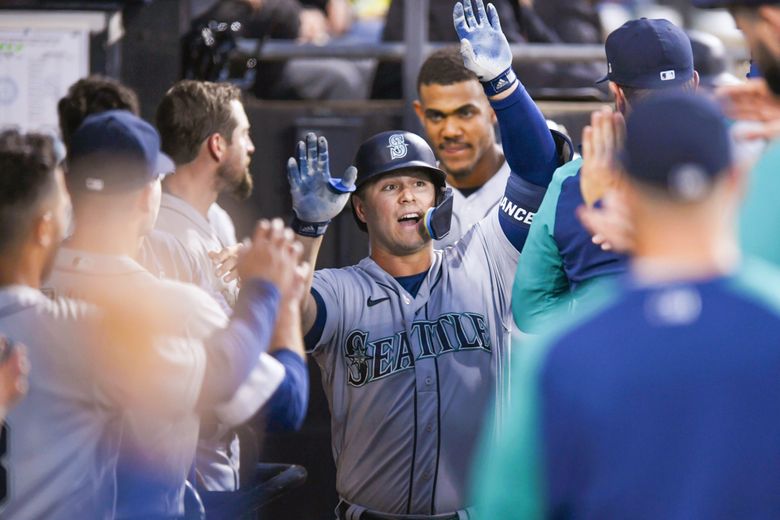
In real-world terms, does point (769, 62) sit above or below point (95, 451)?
above

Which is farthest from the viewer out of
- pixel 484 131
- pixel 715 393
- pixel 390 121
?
pixel 390 121

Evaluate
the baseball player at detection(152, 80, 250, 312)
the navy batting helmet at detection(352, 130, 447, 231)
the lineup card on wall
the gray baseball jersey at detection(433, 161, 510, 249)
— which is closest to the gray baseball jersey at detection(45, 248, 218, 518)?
the navy batting helmet at detection(352, 130, 447, 231)

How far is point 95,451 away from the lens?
9.55ft

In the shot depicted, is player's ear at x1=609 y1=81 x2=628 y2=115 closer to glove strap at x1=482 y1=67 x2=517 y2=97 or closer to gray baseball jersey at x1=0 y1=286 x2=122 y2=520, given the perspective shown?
glove strap at x1=482 y1=67 x2=517 y2=97

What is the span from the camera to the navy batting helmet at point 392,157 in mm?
4316

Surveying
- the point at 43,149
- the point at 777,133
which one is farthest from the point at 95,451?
the point at 777,133

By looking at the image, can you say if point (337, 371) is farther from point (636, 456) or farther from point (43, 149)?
point (636, 456)

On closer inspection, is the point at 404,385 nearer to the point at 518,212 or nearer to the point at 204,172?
the point at 518,212

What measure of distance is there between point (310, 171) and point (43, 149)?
1063mm

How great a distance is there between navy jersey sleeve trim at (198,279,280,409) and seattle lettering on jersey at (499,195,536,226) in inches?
54.3

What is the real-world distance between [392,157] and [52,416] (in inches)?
70.6

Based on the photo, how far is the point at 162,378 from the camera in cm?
289

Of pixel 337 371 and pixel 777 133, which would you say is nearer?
pixel 777 133

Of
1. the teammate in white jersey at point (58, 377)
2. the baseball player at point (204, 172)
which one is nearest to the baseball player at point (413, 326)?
the baseball player at point (204, 172)
